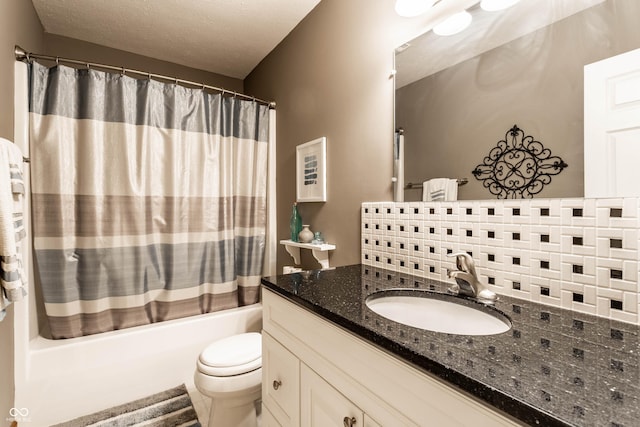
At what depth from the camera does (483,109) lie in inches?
38.6

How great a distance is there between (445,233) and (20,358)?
82.7 inches

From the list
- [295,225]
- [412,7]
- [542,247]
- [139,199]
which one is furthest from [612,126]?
[139,199]

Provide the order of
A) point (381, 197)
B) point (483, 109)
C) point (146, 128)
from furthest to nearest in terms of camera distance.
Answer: point (146, 128)
point (381, 197)
point (483, 109)

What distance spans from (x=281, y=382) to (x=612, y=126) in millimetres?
1216

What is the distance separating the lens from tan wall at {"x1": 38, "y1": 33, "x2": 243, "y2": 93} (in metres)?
2.08

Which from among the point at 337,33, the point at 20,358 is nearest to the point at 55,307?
the point at 20,358

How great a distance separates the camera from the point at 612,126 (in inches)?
28.4

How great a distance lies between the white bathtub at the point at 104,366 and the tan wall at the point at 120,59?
1.99m

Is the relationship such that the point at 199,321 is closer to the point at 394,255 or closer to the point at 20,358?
the point at 20,358

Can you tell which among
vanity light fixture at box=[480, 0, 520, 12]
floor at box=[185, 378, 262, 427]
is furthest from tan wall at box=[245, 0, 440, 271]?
floor at box=[185, 378, 262, 427]

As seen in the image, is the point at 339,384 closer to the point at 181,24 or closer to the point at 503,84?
the point at 503,84

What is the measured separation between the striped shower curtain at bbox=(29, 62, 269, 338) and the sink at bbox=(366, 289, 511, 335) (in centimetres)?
141

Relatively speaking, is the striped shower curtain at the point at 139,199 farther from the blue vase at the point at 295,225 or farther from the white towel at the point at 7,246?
the white towel at the point at 7,246

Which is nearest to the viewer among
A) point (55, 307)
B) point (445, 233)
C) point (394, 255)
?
point (445, 233)
